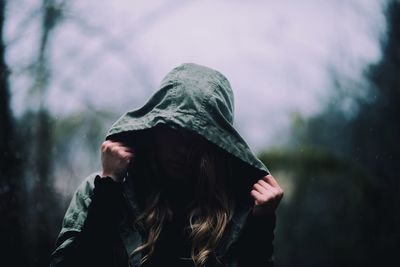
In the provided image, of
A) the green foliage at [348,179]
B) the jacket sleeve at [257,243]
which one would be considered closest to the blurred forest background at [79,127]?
the green foliage at [348,179]

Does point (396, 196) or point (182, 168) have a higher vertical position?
Result: point (182, 168)

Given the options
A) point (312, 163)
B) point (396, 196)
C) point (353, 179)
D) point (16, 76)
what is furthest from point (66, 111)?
point (312, 163)

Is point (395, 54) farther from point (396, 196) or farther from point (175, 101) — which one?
point (175, 101)

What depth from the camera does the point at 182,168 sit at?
1577mm

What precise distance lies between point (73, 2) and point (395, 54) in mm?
2652

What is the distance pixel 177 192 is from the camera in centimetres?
162

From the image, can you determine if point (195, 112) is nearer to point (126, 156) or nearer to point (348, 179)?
point (126, 156)

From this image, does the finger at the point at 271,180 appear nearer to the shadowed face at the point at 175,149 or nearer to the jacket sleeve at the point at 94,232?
the shadowed face at the point at 175,149

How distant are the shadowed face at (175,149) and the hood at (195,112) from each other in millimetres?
73

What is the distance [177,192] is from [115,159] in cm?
30

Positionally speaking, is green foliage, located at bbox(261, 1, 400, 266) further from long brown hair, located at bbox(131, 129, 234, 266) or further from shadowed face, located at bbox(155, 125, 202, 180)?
shadowed face, located at bbox(155, 125, 202, 180)

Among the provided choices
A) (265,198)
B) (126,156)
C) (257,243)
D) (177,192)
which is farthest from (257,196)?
(126,156)

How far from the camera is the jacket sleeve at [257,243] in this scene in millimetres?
1438

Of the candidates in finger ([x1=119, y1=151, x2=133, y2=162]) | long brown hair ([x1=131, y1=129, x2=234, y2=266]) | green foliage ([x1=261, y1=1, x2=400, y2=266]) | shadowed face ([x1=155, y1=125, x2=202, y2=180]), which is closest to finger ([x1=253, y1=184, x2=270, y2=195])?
long brown hair ([x1=131, y1=129, x2=234, y2=266])
